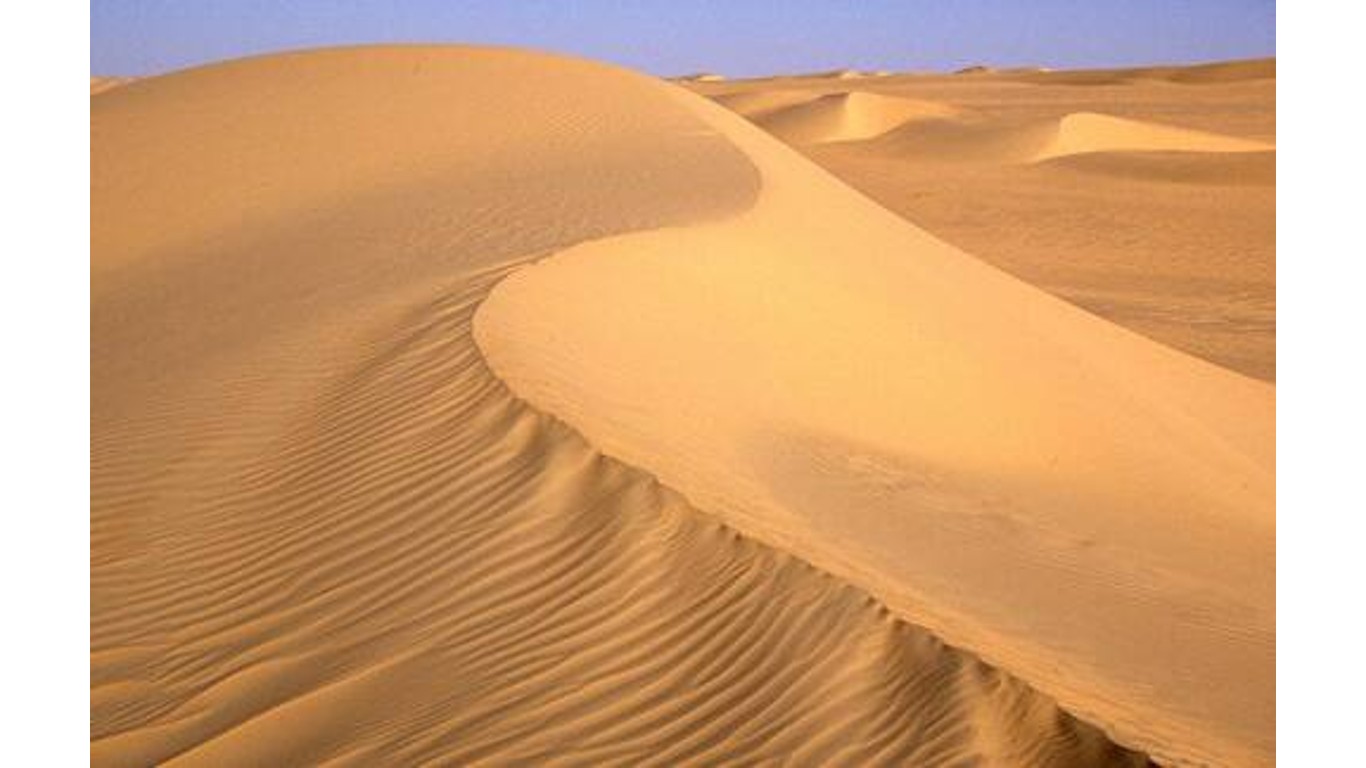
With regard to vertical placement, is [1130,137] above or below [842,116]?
below

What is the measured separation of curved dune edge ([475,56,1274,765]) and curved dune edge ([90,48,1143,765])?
30cm

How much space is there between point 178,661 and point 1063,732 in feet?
12.2

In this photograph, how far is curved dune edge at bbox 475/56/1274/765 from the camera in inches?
250

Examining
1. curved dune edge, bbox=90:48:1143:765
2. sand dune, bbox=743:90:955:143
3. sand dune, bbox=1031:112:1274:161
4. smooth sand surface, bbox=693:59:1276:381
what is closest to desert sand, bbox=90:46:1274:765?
curved dune edge, bbox=90:48:1143:765

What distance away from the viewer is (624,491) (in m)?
6.43

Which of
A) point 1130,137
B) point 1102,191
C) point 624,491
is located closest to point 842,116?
point 1130,137

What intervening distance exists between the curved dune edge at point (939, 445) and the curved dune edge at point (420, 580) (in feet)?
0.99

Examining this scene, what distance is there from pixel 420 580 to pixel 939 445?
16.6 ft

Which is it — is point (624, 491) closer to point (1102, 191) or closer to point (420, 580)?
point (420, 580)

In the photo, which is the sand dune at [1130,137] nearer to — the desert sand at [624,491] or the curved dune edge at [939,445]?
the desert sand at [624,491]

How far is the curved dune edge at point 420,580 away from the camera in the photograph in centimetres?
506

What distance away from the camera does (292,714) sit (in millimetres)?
5480

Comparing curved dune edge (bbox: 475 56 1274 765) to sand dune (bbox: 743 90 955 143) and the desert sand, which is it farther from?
sand dune (bbox: 743 90 955 143)
